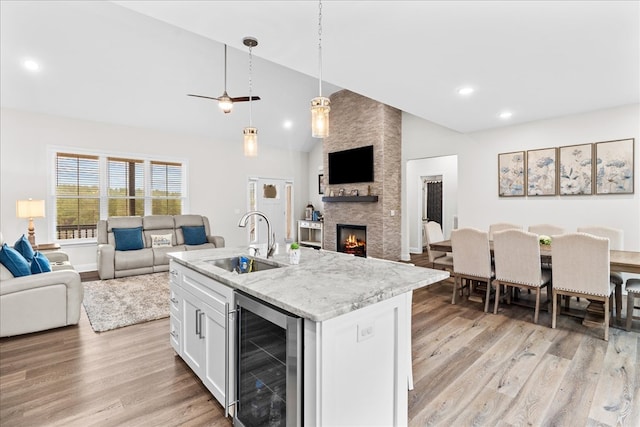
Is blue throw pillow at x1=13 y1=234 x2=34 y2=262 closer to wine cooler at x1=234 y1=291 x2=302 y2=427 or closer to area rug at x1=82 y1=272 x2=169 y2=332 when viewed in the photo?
area rug at x1=82 y1=272 x2=169 y2=332

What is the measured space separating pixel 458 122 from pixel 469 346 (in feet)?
11.4

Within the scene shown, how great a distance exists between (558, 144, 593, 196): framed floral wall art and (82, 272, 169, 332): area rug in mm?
5686

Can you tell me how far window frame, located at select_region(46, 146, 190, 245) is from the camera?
5418mm

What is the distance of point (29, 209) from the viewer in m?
4.62

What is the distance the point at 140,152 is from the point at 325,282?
6192 millimetres

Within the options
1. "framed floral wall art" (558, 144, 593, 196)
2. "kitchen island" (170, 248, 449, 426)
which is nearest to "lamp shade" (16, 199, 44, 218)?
"kitchen island" (170, 248, 449, 426)

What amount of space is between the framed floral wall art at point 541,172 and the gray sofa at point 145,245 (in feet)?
18.4

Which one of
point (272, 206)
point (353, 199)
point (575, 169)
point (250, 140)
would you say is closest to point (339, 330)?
point (250, 140)

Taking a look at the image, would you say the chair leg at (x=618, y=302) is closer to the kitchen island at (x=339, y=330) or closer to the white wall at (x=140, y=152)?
the kitchen island at (x=339, y=330)

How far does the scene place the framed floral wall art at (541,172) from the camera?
470cm

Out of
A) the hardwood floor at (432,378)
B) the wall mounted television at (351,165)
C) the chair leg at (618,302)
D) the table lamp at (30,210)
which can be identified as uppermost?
the wall mounted television at (351,165)

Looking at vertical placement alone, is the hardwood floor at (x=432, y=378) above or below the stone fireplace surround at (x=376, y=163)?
below

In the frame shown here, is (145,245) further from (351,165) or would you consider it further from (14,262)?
(351,165)

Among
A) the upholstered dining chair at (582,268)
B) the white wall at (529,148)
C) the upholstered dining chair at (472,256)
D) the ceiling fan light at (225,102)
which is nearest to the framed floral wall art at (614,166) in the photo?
the white wall at (529,148)
